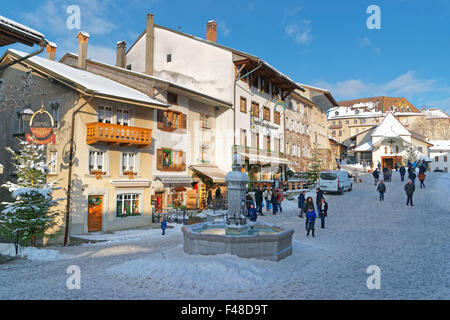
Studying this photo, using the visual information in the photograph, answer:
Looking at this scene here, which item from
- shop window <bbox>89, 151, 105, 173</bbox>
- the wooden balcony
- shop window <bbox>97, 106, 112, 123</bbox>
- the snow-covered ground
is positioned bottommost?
the snow-covered ground

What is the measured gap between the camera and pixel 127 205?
20.5 meters

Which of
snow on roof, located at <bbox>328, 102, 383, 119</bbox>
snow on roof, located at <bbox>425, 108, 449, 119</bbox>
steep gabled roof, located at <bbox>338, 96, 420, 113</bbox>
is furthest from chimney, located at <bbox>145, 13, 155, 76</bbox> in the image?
steep gabled roof, located at <bbox>338, 96, 420, 113</bbox>

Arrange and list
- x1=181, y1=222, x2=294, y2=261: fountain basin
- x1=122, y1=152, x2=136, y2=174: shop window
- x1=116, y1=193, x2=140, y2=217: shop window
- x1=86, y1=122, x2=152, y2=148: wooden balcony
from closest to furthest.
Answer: x1=181, y1=222, x2=294, y2=261: fountain basin → x1=86, y1=122, x2=152, y2=148: wooden balcony → x1=116, y1=193, x2=140, y2=217: shop window → x1=122, y1=152, x2=136, y2=174: shop window

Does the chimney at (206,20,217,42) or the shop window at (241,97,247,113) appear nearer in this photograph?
the shop window at (241,97,247,113)

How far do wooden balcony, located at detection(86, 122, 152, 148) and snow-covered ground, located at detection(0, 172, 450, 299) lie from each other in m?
5.88

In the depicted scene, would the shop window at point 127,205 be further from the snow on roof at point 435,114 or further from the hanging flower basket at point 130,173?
the snow on roof at point 435,114

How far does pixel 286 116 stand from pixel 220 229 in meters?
28.2

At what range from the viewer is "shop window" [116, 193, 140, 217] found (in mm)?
20084

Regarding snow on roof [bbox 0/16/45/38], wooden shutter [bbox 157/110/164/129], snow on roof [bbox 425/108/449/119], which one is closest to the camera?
snow on roof [bbox 0/16/45/38]

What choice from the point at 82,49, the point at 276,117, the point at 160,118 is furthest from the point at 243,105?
the point at 82,49

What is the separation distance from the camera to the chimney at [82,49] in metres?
23.6

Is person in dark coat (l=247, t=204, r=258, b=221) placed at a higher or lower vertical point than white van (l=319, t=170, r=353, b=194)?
lower

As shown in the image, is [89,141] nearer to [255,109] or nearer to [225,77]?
[225,77]

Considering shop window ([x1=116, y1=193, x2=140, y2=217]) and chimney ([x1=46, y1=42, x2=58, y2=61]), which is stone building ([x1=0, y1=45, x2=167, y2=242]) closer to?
shop window ([x1=116, y1=193, x2=140, y2=217])
